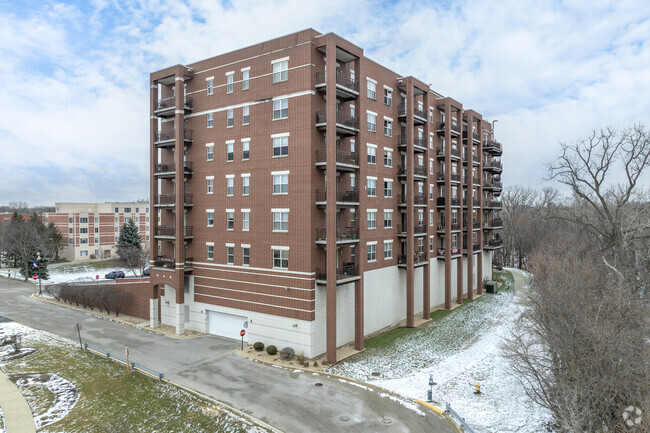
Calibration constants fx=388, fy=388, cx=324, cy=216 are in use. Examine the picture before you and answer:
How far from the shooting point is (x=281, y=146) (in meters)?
25.9

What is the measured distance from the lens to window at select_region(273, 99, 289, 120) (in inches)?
1011

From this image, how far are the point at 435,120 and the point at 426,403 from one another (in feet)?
97.3

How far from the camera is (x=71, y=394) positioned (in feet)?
65.4

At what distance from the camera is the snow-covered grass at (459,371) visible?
1809 cm

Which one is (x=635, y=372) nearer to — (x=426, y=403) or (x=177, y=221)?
(x=426, y=403)

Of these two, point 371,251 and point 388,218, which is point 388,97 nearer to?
point 388,218

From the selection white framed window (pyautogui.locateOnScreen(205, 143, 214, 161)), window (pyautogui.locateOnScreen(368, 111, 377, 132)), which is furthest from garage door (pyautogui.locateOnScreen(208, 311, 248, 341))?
window (pyautogui.locateOnScreen(368, 111, 377, 132))

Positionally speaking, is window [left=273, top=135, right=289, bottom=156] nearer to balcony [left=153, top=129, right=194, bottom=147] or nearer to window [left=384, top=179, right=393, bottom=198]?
balcony [left=153, top=129, right=194, bottom=147]

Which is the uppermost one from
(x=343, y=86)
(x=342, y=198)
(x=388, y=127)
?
(x=343, y=86)

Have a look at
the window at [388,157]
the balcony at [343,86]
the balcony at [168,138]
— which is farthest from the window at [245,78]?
the window at [388,157]

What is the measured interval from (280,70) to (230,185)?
8.94 metres

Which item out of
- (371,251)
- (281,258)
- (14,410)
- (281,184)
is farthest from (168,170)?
(14,410)

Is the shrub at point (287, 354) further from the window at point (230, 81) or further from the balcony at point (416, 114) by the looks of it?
the balcony at point (416, 114)

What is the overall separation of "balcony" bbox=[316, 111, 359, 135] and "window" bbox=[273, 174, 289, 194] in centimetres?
397
